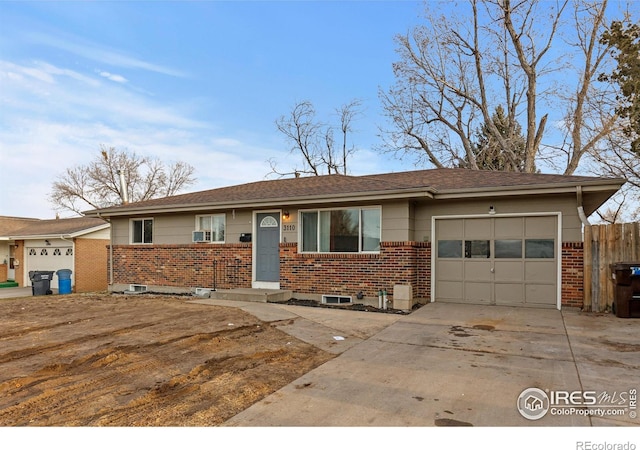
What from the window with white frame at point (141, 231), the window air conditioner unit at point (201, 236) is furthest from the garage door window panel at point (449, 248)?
the window with white frame at point (141, 231)

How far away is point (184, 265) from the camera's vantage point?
1241 cm

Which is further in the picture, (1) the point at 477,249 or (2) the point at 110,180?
(2) the point at 110,180

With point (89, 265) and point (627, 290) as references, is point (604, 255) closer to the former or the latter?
point (627, 290)

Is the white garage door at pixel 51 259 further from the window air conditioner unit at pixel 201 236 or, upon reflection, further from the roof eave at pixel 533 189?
the roof eave at pixel 533 189

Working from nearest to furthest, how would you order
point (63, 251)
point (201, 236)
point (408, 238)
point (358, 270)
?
point (408, 238) < point (358, 270) < point (201, 236) < point (63, 251)

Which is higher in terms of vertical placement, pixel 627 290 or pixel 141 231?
pixel 141 231

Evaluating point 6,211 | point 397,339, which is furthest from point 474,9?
point 6,211

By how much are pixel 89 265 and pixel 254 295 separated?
12153 millimetres

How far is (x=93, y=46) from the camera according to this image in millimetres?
11008

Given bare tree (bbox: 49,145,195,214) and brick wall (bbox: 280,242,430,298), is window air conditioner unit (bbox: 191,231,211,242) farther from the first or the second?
bare tree (bbox: 49,145,195,214)

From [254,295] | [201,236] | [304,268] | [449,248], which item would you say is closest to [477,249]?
[449,248]

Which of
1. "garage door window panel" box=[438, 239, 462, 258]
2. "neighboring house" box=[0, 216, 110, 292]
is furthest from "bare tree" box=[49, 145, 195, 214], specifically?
"garage door window panel" box=[438, 239, 462, 258]

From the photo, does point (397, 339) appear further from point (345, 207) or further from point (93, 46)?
point (93, 46)

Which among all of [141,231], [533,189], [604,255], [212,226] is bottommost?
[604,255]
